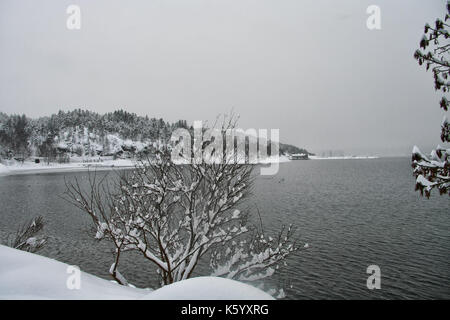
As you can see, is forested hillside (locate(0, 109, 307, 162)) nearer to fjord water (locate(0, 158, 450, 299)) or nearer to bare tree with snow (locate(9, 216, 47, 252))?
fjord water (locate(0, 158, 450, 299))

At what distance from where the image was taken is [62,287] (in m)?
4.87

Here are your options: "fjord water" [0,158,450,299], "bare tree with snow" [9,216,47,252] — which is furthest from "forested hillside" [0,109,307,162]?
"bare tree with snow" [9,216,47,252]

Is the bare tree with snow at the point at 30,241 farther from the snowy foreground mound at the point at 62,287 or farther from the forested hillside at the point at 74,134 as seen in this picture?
the forested hillside at the point at 74,134

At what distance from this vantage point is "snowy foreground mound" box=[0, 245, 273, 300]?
4.01 m

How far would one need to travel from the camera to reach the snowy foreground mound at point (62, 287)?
401 cm

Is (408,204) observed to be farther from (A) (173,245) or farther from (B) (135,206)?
(B) (135,206)

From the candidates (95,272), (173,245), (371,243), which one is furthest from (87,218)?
(371,243)

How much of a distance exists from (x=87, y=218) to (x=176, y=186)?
25.5m

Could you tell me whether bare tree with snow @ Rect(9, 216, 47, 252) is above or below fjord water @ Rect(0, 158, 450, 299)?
above

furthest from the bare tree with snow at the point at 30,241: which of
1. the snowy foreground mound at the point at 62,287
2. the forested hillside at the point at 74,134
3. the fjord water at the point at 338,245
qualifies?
the forested hillside at the point at 74,134

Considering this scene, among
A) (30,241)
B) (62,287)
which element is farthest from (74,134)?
(62,287)

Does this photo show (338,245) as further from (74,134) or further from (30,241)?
(74,134)
